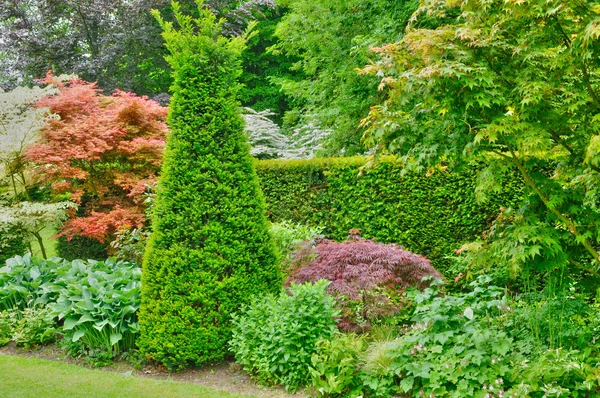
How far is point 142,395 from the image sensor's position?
4387mm

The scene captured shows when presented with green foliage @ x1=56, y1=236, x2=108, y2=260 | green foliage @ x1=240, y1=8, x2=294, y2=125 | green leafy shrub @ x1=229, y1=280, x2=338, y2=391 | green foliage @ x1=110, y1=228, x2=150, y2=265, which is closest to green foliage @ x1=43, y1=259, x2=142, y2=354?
green leafy shrub @ x1=229, y1=280, x2=338, y2=391

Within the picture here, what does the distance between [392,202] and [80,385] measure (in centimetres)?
500

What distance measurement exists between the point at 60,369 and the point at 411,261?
381 cm

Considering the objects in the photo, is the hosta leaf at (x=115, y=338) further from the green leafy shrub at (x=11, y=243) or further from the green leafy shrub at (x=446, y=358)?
the green leafy shrub at (x=11, y=243)

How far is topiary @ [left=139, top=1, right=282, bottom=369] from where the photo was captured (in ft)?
16.2

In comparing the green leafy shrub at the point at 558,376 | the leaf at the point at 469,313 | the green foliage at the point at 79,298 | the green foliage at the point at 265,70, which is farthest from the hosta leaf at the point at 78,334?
the green foliage at the point at 265,70

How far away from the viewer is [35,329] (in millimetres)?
5801

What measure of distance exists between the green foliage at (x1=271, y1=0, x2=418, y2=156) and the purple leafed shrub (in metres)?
5.29

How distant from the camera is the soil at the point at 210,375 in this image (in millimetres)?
4500

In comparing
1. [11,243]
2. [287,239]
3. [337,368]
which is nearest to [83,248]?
[11,243]

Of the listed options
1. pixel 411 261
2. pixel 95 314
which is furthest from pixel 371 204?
pixel 95 314

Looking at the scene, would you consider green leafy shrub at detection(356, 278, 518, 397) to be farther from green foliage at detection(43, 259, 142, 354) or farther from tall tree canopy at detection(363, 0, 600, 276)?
green foliage at detection(43, 259, 142, 354)

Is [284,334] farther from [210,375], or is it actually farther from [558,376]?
[558,376]

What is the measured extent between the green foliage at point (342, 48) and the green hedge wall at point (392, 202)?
2.44 metres
